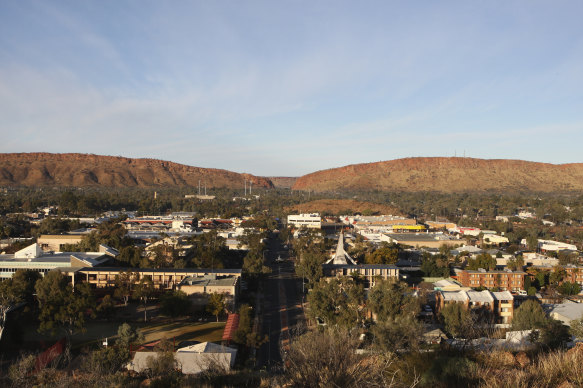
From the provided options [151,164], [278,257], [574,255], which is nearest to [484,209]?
[574,255]

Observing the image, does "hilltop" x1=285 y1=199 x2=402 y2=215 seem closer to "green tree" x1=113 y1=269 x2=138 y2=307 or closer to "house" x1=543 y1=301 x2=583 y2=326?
"green tree" x1=113 y1=269 x2=138 y2=307

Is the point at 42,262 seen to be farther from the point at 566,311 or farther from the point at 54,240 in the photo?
the point at 566,311

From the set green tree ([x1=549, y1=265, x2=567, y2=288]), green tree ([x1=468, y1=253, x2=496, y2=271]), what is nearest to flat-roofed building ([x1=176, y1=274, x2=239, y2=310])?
green tree ([x1=468, y1=253, x2=496, y2=271])

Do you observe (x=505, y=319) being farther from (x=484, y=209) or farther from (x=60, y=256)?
(x=484, y=209)

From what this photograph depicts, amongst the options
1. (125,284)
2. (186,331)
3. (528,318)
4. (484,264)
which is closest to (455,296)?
(528,318)

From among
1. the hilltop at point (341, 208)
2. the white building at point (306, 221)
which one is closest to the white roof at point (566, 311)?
the white building at point (306, 221)

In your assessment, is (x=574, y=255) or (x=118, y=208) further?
(x=118, y=208)
